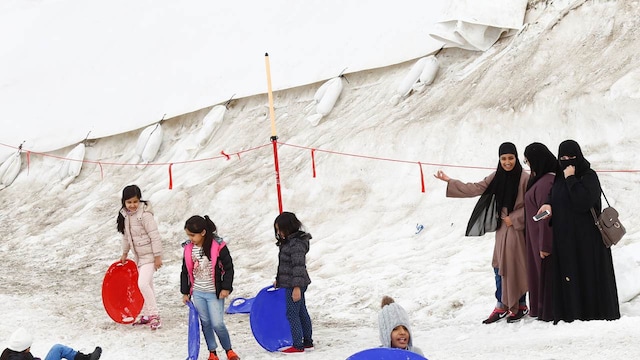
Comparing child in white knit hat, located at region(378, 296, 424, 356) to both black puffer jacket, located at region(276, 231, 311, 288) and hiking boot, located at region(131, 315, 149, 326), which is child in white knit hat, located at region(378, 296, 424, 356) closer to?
black puffer jacket, located at region(276, 231, 311, 288)

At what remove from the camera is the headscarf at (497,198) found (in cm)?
608

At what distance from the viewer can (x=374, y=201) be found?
10828mm

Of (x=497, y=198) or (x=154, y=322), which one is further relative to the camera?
(x=154, y=322)

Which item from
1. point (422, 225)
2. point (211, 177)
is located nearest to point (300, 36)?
point (211, 177)

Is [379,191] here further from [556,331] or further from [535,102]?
[556,331]

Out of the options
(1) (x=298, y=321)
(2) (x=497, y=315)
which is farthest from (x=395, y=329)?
(2) (x=497, y=315)

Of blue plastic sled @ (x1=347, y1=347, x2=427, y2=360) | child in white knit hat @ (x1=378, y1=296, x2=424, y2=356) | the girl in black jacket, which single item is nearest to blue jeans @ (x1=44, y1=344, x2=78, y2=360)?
the girl in black jacket

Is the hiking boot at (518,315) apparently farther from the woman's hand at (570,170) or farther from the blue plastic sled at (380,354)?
the blue plastic sled at (380,354)

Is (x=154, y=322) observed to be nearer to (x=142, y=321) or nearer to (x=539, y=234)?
(x=142, y=321)

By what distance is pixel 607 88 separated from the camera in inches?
378

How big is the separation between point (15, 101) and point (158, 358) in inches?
535

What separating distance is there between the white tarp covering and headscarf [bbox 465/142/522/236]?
19.8ft

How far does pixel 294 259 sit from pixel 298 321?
0.51 meters

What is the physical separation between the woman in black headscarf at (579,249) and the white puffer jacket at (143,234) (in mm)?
3547
